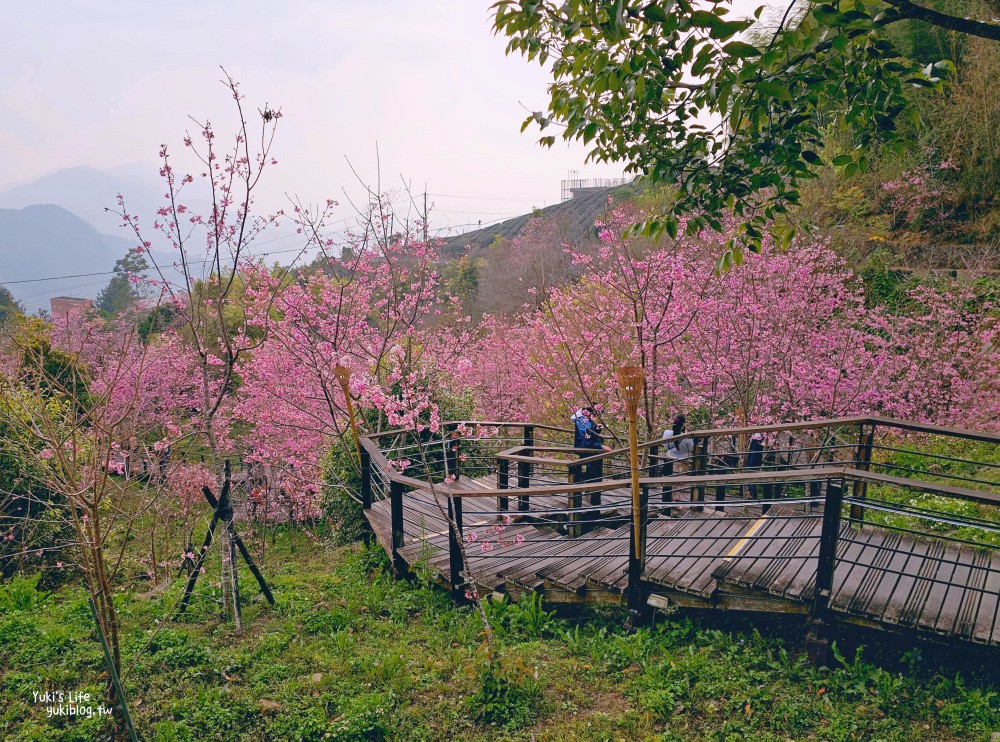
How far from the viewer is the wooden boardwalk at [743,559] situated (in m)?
4.33

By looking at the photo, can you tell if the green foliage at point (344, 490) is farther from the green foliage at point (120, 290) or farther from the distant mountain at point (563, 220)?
A: the green foliage at point (120, 290)

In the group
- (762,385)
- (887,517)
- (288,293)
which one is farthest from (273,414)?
(887,517)

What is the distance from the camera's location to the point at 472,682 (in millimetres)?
4492

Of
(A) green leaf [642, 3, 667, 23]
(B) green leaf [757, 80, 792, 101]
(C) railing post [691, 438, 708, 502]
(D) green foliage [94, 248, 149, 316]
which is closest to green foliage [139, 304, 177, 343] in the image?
(A) green leaf [642, 3, 667, 23]

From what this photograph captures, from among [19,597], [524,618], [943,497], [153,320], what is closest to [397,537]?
[524,618]

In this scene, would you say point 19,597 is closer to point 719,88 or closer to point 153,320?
point 153,320

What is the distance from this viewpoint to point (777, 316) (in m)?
10.1

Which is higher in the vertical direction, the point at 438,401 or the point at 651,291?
the point at 651,291

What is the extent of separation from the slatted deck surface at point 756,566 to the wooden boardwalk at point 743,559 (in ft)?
0.04

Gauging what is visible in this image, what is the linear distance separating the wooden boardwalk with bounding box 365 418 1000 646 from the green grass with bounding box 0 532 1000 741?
0.33 metres

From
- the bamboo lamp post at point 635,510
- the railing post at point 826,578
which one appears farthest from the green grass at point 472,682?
the bamboo lamp post at point 635,510

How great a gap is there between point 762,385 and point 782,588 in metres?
6.74

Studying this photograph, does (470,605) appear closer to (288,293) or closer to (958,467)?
(288,293)

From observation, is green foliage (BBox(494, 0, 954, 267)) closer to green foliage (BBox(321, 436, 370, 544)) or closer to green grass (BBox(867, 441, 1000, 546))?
green grass (BBox(867, 441, 1000, 546))
